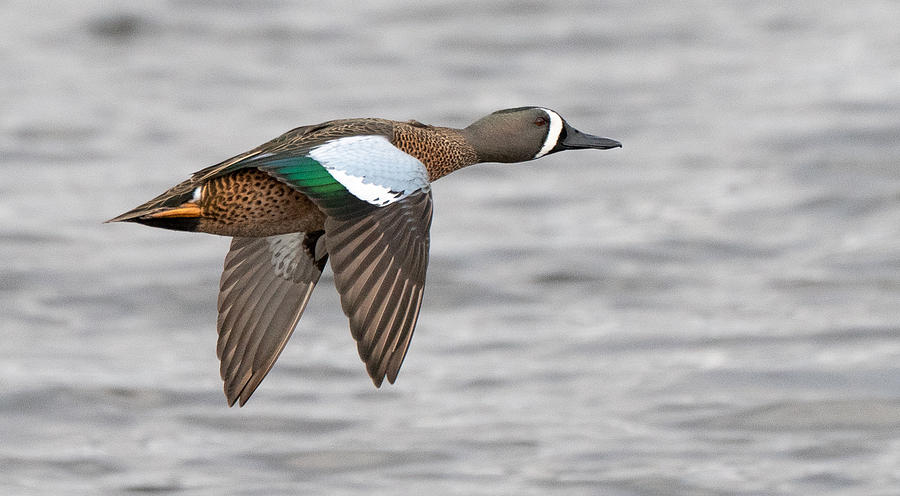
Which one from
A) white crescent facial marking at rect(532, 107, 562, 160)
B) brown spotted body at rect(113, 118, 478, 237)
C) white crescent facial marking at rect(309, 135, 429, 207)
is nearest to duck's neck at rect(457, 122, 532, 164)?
white crescent facial marking at rect(532, 107, 562, 160)

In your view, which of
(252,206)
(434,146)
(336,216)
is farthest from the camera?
(434,146)

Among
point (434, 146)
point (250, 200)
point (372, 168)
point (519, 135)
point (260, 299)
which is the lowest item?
point (260, 299)

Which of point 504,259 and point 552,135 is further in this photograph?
point 504,259

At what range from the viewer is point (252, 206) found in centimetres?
789

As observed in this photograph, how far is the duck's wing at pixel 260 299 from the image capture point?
8508 millimetres

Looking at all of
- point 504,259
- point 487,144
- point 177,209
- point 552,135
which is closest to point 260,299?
point 177,209

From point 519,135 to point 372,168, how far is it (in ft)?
4.46

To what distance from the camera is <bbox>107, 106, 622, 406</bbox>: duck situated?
7.31 metres

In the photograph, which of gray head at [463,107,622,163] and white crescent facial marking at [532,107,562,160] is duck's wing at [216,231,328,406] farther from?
white crescent facial marking at [532,107,562,160]

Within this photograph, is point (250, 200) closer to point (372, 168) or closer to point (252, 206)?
point (252, 206)

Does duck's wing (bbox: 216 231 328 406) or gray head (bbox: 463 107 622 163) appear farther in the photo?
gray head (bbox: 463 107 622 163)

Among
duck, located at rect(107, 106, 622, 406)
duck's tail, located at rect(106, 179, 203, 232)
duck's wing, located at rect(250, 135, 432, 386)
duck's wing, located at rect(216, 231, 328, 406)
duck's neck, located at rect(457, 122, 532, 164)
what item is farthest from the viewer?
duck's neck, located at rect(457, 122, 532, 164)

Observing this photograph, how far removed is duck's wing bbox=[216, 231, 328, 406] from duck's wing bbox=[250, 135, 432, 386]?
3.69 feet

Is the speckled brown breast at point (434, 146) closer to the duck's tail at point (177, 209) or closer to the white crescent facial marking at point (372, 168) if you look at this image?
the white crescent facial marking at point (372, 168)
